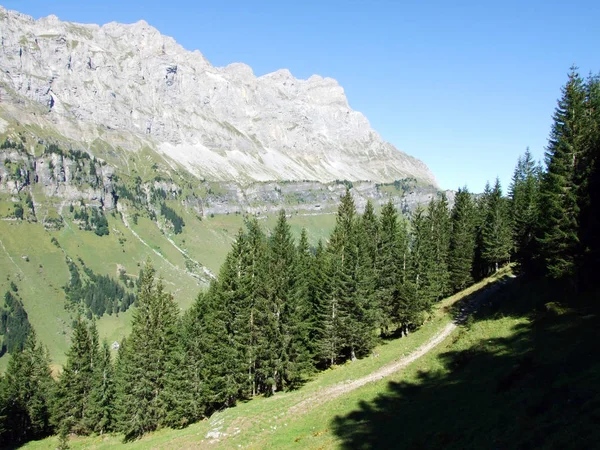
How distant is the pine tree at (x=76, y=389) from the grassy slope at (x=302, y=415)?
17.0 m

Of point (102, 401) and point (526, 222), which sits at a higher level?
point (526, 222)

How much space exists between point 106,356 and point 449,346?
50257 millimetres

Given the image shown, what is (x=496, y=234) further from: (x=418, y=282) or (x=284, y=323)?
(x=284, y=323)

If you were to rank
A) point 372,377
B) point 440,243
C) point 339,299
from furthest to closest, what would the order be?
point 440,243
point 339,299
point 372,377

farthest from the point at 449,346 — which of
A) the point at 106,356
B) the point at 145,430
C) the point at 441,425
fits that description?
the point at 106,356

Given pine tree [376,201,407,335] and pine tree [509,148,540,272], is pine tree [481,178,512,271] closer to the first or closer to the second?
pine tree [509,148,540,272]

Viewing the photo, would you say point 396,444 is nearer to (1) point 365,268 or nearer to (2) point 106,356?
(1) point 365,268

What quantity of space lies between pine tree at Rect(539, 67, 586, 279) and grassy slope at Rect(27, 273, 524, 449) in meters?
6.64

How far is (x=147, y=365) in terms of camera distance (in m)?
43.4

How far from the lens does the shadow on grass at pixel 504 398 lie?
55.4 ft

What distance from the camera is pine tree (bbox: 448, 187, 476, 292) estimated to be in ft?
223

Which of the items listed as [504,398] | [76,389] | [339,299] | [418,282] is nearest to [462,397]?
[504,398]

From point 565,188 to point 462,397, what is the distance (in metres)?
20.8

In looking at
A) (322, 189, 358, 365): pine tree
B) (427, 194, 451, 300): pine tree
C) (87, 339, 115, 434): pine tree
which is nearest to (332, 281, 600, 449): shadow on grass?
(322, 189, 358, 365): pine tree
